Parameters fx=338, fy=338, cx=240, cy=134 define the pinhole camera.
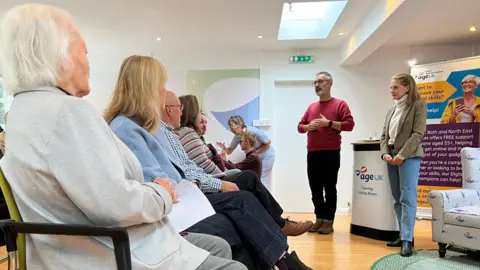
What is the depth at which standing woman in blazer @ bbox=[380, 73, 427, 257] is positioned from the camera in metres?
2.79

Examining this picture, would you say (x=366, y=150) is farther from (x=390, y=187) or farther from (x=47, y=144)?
(x=47, y=144)

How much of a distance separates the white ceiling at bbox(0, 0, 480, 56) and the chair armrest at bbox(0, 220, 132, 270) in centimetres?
306

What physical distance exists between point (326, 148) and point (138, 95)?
8.20 feet

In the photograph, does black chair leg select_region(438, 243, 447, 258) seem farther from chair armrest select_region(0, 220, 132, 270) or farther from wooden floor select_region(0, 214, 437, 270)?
chair armrest select_region(0, 220, 132, 270)

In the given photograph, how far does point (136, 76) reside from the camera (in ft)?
4.67

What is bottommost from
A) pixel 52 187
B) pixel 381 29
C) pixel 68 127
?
pixel 52 187

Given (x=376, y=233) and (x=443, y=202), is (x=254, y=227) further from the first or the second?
(x=376, y=233)

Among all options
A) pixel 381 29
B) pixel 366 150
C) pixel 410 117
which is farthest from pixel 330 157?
pixel 381 29

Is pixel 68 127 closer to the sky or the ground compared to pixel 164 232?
closer to the sky

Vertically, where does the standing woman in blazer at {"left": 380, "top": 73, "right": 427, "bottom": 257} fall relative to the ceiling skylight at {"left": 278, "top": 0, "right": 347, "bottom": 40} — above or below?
below

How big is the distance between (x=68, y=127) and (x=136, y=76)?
73 centimetres

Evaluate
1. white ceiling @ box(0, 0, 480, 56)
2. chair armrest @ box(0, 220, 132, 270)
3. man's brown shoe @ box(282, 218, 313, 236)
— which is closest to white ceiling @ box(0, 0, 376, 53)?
white ceiling @ box(0, 0, 480, 56)

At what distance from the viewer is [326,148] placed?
3514 millimetres

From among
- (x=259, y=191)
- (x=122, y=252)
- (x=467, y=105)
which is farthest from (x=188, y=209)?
(x=467, y=105)
